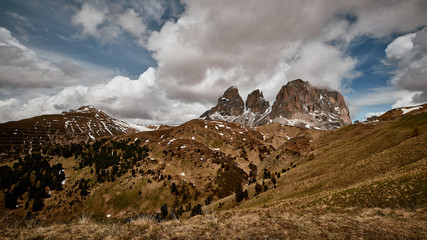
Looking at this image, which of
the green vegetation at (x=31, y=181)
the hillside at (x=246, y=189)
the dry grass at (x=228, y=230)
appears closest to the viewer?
the dry grass at (x=228, y=230)

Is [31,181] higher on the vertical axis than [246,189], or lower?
higher

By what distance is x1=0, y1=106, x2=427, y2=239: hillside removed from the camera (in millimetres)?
11031

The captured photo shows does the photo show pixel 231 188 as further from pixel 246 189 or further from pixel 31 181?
pixel 31 181

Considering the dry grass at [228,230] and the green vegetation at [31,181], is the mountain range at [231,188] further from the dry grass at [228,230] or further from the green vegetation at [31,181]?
the green vegetation at [31,181]

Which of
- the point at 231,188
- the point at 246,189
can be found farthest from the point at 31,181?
the point at 246,189

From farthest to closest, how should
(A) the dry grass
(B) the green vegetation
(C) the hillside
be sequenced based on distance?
(B) the green vegetation
(C) the hillside
(A) the dry grass

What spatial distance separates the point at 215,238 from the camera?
930cm

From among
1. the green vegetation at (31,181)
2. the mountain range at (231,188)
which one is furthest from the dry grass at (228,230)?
the green vegetation at (31,181)

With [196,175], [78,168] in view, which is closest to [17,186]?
[78,168]

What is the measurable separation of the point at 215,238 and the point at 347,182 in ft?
120

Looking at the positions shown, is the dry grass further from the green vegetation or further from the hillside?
the green vegetation

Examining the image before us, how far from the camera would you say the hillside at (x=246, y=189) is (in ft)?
36.2

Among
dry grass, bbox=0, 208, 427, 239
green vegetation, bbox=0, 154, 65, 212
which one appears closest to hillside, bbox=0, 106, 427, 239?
dry grass, bbox=0, 208, 427, 239

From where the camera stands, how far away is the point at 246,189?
68000 millimetres
